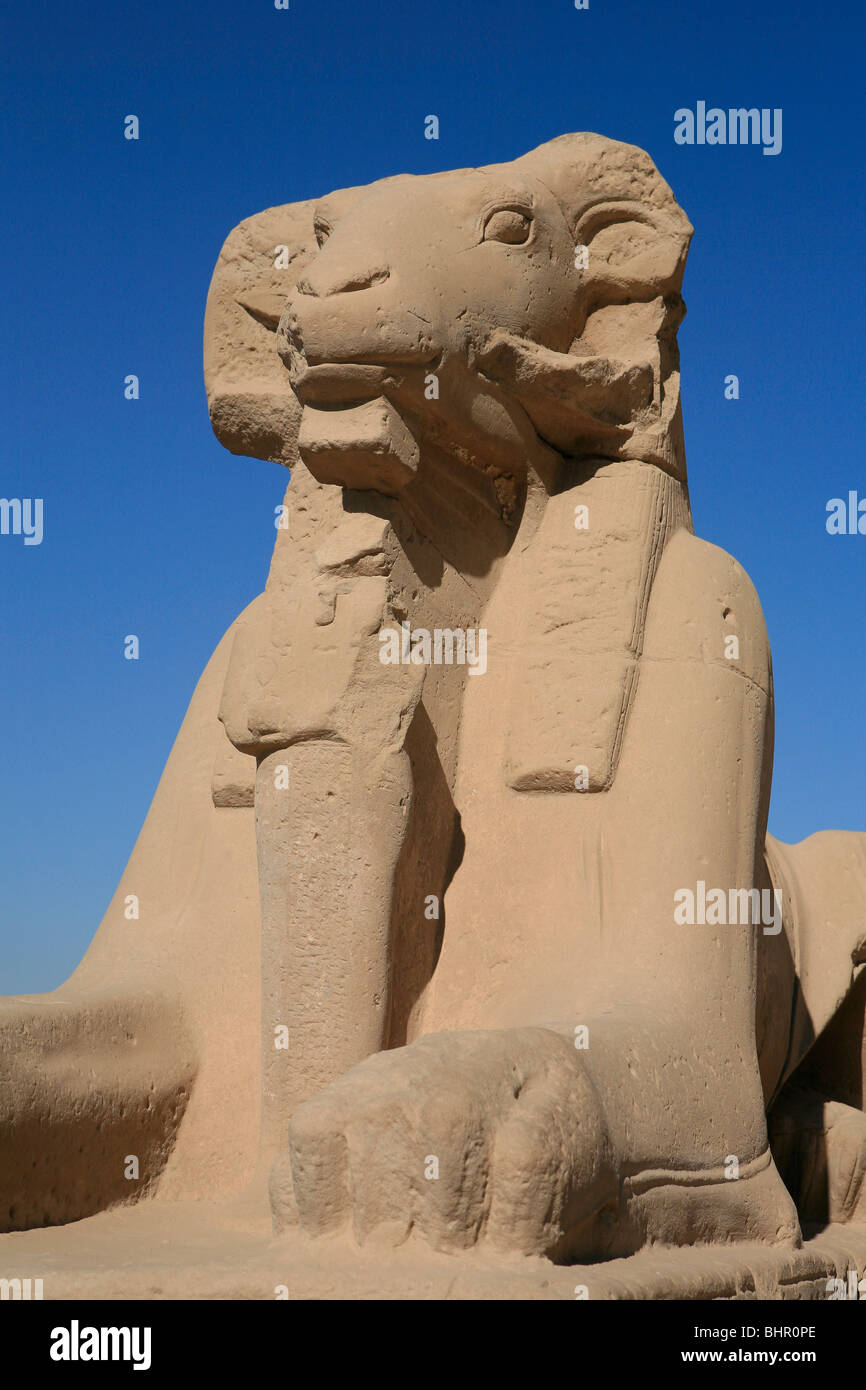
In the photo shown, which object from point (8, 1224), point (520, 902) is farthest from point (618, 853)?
point (8, 1224)

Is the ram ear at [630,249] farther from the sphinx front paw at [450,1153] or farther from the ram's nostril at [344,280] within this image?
the sphinx front paw at [450,1153]

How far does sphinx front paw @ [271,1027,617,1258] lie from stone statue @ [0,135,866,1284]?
0.29 metres

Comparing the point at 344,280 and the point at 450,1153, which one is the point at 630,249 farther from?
the point at 450,1153

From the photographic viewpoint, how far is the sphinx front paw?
3246 millimetres

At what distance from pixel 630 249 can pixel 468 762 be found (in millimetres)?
1540

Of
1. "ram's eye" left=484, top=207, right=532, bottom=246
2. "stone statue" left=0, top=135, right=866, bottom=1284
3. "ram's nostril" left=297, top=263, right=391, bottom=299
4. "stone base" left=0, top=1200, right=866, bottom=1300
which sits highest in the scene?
"ram's eye" left=484, top=207, right=532, bottom=246

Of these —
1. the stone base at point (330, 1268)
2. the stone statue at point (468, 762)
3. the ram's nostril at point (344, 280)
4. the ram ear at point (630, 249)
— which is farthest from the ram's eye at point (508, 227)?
the stone base at point (330, 1268)

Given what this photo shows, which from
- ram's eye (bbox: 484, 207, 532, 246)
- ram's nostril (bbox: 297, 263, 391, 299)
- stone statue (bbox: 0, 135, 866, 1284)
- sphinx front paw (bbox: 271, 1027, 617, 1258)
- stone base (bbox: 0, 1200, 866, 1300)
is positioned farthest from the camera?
ram's eye (bbox: 484, 207, 532, 246)

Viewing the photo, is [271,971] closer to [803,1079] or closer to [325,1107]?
[325,1107]

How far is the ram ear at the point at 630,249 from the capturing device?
4.87 meters

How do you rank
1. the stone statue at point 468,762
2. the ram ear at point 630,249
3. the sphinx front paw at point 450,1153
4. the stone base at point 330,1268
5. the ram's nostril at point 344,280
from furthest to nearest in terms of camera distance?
the ram ear at point 630,249 → the ram's nostril at point 344,280 → the stone statue at point 468,762 → the sphinx front paw at point 450,1153 → the stone base at point 330,1268

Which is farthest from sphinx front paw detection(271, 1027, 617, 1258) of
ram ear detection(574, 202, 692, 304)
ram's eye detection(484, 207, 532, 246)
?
ram ear detection(574, 202, 692, 304)

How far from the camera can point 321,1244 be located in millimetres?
3354

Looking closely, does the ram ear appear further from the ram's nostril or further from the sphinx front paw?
the sphinx front paw
